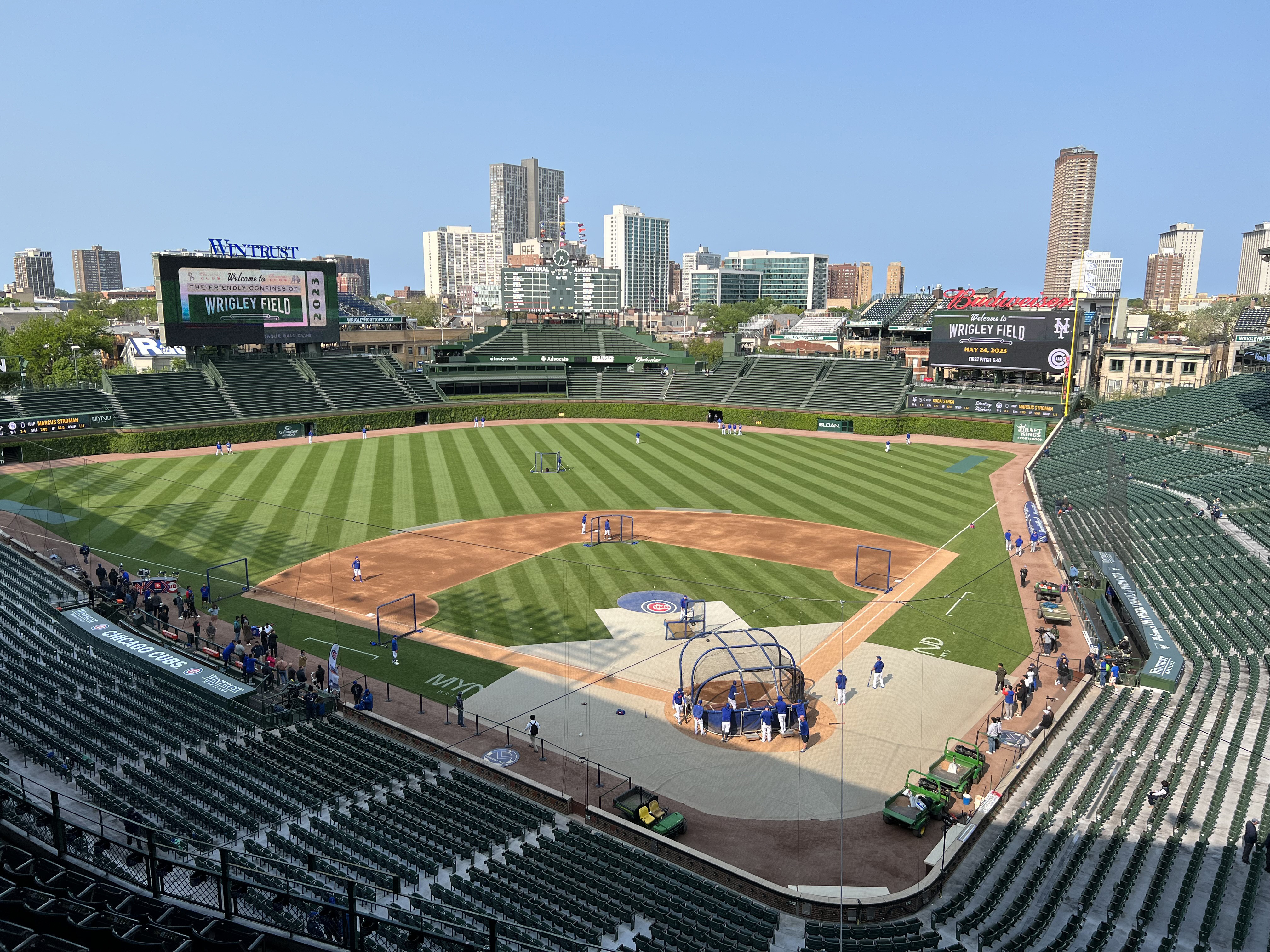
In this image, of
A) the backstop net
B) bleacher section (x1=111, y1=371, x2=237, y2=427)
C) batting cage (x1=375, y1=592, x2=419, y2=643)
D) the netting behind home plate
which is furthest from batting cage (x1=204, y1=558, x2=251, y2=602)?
bleacher section (x1=111, y1=371, x2=237, y2=427)

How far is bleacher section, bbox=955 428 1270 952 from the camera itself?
1359 cm

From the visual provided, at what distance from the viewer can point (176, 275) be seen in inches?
2530

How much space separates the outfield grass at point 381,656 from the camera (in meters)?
25.0

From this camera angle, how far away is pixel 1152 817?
16.4 meters

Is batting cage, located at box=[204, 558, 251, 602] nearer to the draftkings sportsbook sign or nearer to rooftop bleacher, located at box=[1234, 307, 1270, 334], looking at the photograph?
the draftkings sportsbook sign

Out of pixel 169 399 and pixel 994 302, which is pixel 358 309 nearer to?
pixel 169 399

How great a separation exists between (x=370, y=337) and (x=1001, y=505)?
327 feet

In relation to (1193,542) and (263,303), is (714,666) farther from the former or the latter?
(263,303)

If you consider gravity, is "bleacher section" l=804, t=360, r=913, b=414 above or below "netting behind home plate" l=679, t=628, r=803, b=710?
above

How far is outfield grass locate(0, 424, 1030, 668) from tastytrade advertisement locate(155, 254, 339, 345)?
43.2 ft

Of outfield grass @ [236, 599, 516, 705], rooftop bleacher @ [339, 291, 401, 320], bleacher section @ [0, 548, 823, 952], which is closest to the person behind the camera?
bleacher section @ [0, 548, 823, 952]

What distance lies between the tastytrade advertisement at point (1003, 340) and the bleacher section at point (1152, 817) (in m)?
42.3

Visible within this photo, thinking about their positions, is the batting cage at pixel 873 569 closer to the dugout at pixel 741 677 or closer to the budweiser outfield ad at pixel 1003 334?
the dugout at pixel 741 677

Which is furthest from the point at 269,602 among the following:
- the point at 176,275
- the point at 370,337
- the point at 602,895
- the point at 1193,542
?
the point at 370,337
